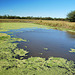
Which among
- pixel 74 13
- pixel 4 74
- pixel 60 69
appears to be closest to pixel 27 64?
pixel 4 74

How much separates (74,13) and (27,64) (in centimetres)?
2000

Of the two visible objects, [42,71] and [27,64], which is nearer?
[42,71]

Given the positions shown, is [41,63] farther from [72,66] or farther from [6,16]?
[6,16]

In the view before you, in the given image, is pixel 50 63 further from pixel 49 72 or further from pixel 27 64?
pixel 27 64

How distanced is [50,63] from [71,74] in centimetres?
63

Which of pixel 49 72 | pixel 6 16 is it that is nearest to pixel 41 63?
pixel 49 72

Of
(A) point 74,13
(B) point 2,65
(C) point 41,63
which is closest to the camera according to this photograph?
(B) point 2,65

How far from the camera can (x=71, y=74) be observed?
78.6 inches

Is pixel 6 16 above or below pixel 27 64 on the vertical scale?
above

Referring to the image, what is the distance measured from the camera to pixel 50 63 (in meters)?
2.47

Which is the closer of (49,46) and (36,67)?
(36,67)

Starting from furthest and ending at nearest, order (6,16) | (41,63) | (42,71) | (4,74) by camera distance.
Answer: (6,16) < (41,63) < (42,71) < (4,74)

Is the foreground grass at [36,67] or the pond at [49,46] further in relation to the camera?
the pond at [49,46]

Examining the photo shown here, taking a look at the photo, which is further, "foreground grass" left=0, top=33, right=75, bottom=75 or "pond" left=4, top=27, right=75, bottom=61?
"pond" left=4, top=27, right=75, bottom=61
